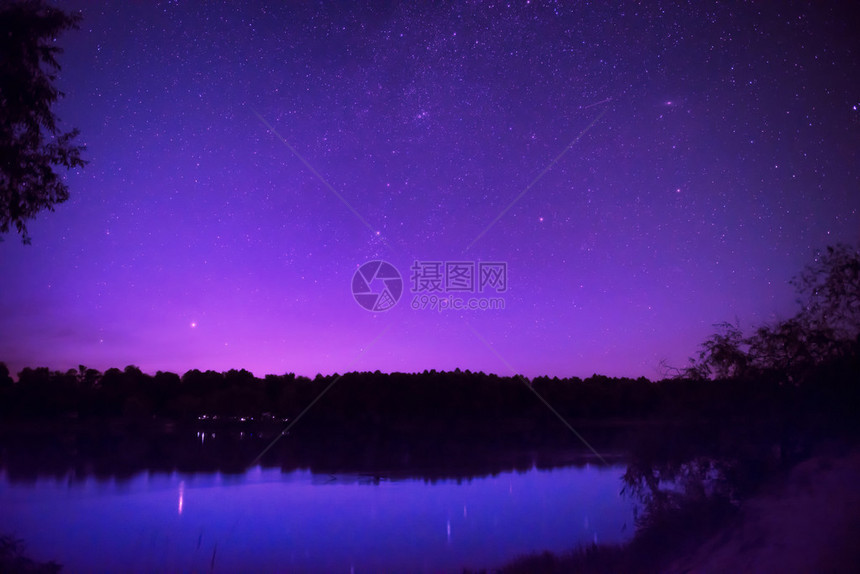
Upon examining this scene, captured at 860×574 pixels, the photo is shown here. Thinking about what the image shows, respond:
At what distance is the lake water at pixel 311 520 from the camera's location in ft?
53.4

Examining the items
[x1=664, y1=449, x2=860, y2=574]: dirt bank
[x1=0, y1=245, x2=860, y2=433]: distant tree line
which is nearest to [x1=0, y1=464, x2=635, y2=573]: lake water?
[x1=664, y1=449, x2=860, y2=574]: dirt bank

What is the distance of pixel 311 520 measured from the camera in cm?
2253

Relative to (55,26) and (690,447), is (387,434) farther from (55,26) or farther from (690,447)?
(55,26)

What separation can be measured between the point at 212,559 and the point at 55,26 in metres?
13.0

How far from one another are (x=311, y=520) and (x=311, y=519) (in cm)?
19

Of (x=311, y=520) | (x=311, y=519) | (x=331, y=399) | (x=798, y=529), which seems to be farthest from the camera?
(x=331, y=399)

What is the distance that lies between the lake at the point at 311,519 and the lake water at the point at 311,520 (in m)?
0.05

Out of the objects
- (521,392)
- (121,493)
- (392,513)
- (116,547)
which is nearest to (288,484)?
(121,493)

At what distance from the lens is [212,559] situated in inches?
629

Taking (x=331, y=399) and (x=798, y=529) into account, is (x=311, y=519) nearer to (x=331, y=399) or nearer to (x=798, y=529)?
(x=798, y=529)

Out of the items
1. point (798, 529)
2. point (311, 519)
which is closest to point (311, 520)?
point (311, 519)

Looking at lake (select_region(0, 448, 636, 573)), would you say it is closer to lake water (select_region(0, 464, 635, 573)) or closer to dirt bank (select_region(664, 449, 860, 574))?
lake water (select_region(0, 464, 635, 573))

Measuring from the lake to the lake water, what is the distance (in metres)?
0.05

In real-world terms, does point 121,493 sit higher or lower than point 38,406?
lower
